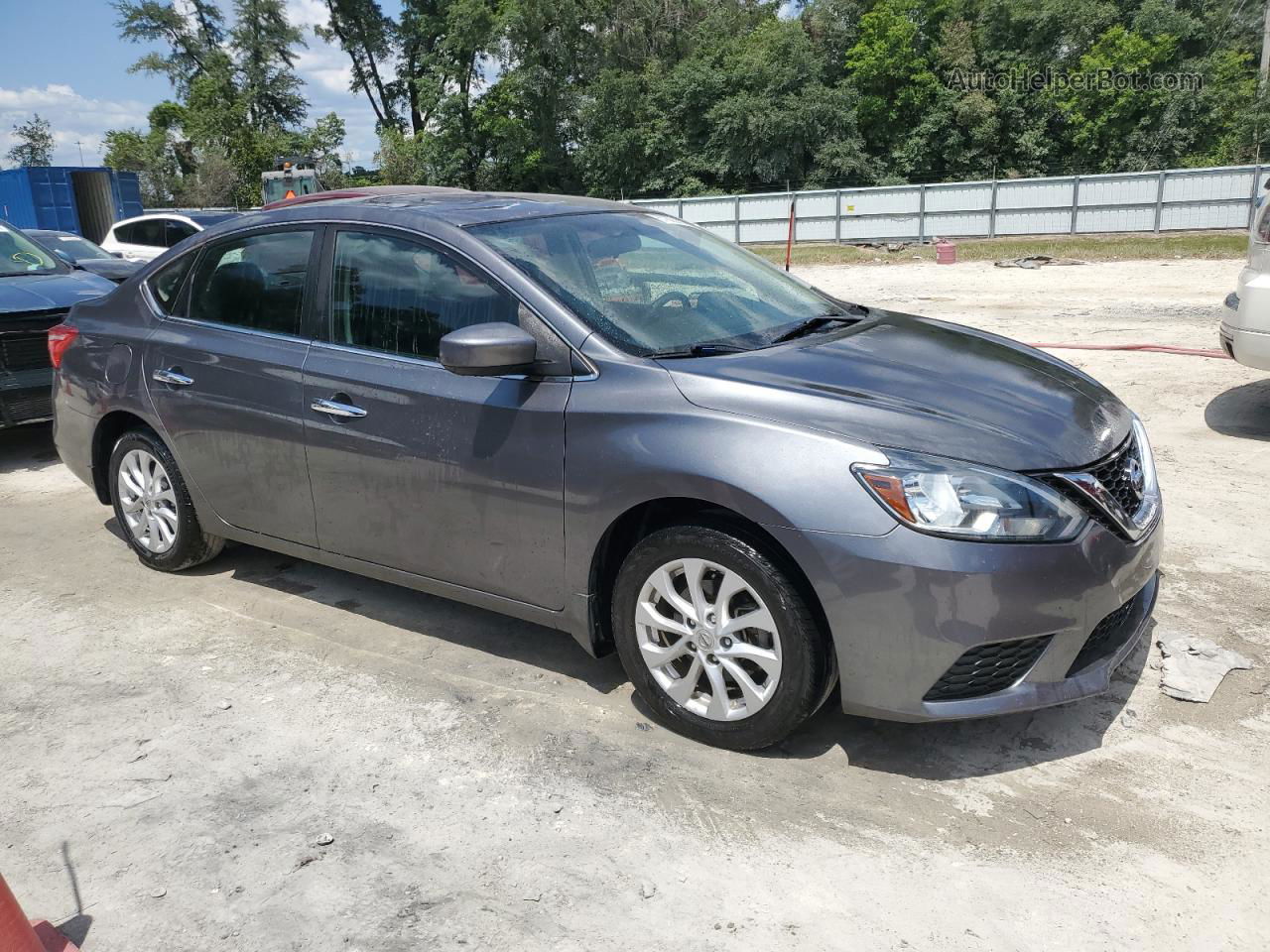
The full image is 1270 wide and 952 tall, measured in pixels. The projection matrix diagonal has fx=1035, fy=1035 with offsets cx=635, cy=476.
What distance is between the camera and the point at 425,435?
148 inches

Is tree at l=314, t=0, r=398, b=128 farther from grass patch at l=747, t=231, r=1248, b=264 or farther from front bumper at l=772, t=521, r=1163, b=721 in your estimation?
front bumper at l=772, t=521, r=1163, b=721

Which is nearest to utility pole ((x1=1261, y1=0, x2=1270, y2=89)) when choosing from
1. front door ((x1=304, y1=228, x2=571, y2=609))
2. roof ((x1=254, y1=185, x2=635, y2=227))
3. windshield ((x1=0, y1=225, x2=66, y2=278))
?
windshield ((x1=0, y1=225, x2=66, y2=278))

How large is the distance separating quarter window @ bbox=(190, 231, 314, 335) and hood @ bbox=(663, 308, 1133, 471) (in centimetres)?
182

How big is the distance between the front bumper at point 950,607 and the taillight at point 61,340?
4.05 m

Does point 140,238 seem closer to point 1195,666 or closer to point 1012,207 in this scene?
point 1195,666

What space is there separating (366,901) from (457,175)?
170 ft

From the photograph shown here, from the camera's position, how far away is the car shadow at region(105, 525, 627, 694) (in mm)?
4098

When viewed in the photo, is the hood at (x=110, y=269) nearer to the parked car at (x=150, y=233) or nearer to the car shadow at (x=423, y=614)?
the car shadow at (x=423, y=614)

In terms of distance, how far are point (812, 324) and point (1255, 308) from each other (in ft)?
12.8

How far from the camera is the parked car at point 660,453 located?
295 centimetres

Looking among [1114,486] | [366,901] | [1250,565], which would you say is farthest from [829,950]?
[1250,565]

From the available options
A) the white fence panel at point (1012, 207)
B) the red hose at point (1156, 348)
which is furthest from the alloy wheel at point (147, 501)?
the white fence panel at point (1012, 207)

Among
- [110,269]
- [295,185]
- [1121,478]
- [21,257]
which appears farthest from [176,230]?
[1121,478]

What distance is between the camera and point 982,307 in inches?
583
